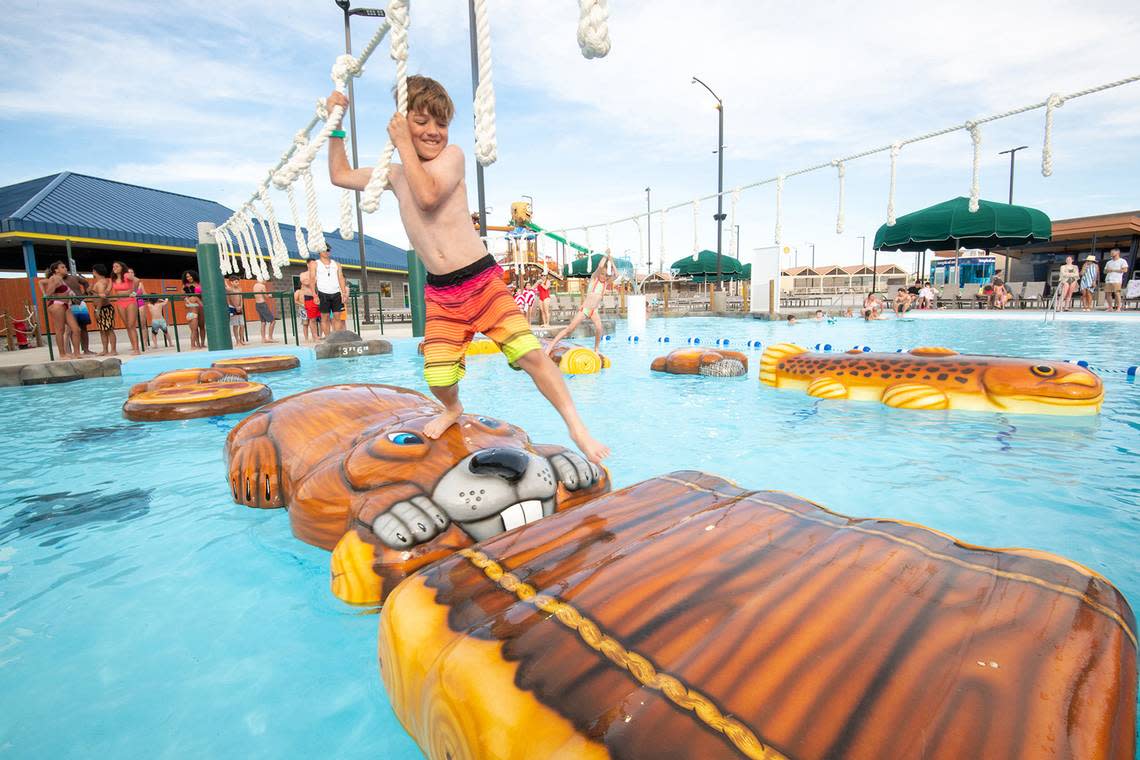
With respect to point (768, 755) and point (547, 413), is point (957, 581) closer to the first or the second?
point (768, 755)

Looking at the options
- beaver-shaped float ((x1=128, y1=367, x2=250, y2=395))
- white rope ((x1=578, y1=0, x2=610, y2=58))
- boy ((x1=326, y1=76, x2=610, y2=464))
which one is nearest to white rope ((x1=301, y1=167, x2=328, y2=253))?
beaver-shaped float ((x1=128, y1=367, x2=250, y2=395))

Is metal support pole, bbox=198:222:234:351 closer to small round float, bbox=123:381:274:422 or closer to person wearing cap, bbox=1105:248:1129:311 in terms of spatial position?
small round float, bbox=123:381:274:422

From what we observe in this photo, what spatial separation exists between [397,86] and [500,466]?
1.74m

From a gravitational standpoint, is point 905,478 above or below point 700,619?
below

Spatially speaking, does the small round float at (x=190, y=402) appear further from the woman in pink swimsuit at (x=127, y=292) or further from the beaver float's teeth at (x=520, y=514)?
the woman in pink swimsuit at (x=127, y=292)

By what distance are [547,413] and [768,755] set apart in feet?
15.4

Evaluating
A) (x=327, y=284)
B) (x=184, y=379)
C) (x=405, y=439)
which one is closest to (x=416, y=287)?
(x=327, y=284)

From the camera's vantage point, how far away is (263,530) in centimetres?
282

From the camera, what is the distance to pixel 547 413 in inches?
219

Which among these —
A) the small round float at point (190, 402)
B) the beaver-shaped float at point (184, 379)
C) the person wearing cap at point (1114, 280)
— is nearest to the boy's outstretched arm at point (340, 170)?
the small round float at point (190, 402)

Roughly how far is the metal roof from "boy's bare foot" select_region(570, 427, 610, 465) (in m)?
17.4

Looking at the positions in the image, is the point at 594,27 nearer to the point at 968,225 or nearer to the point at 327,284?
the point at 327,284

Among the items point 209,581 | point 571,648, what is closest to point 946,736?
point 571,648

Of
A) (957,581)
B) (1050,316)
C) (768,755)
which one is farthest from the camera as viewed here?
(1050,316)
